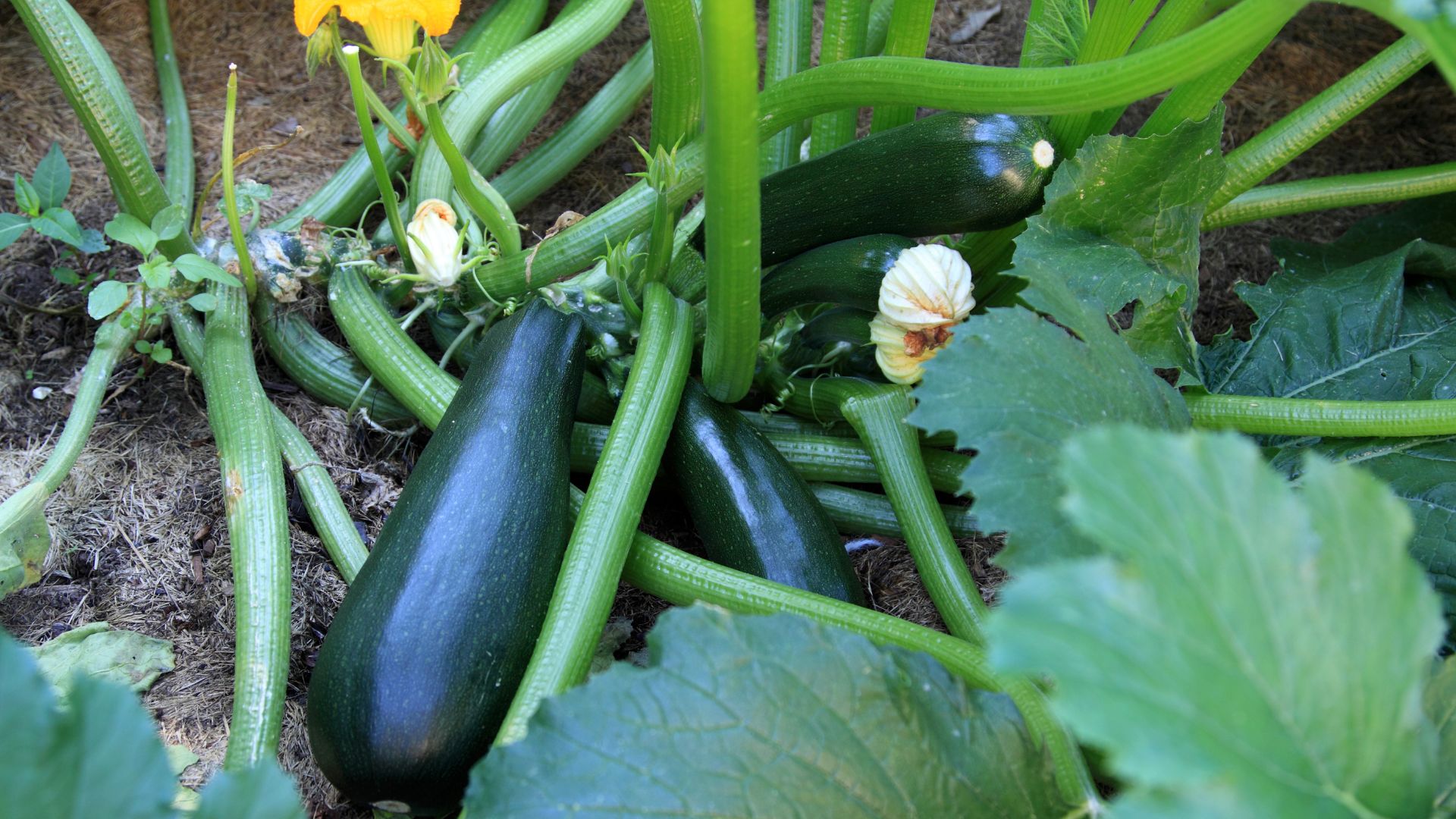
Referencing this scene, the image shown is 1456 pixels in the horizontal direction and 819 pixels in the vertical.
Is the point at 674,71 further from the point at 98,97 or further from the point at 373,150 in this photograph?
the point at 98,97

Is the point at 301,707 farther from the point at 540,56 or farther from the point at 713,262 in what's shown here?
the point at 540,56

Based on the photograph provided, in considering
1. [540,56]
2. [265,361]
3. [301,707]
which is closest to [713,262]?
[540,56]

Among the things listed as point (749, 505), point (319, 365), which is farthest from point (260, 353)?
point (749, 505)

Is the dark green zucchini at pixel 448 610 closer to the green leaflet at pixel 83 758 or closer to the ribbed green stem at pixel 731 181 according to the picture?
the ribbed green stem at pixel 731 181

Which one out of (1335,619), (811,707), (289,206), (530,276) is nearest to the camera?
(1335,619)

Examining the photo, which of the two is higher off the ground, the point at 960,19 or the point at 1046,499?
the point at 960,19

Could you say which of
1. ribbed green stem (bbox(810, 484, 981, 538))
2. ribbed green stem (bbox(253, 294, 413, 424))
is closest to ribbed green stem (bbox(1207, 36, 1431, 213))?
ribbed green stem (bbox(810, 484, 981, 538))

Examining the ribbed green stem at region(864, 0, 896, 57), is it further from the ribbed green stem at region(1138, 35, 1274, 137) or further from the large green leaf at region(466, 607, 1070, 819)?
the large green leaf at region(466, 607, 1070, 819)
